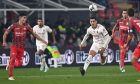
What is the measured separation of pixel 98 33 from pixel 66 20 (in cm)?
1327

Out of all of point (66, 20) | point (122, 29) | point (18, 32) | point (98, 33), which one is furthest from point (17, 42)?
point (66, 20)

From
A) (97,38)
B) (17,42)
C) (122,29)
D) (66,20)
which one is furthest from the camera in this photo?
(66,20)

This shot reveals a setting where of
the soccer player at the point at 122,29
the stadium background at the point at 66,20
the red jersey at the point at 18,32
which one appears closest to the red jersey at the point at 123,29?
the soccer player at the point at 122,29

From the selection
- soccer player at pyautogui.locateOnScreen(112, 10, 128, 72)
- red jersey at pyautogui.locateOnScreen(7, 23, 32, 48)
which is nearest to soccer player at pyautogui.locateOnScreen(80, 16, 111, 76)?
soccer player at pyautogui.locateOnScreen(112, 10, 128, 72)

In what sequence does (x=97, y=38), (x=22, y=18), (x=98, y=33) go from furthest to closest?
1. (x=97, y=38)
2. (x=98, y=33)
3. (x=22, y=18)

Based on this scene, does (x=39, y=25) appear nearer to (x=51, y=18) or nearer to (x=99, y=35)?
(x=99, y=35)

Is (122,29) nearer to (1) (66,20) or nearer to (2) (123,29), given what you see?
(2) (123,29)

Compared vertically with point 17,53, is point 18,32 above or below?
above

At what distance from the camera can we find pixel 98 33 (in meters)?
23.7

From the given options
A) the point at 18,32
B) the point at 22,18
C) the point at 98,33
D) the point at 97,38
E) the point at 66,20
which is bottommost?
the point at 66,20

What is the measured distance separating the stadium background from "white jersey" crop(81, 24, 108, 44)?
5.11 meters

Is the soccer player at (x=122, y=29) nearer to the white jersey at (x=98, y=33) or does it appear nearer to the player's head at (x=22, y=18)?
the white jersey at (x=98, y=33)

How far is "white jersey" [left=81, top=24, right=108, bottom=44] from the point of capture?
23398 mm

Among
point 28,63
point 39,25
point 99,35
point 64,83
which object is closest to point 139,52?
point 64,83
